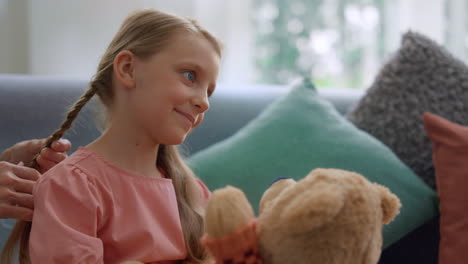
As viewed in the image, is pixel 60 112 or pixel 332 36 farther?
pixel 332 36

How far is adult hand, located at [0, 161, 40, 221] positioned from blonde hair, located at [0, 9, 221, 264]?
0.16 feet

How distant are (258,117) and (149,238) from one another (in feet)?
2.19

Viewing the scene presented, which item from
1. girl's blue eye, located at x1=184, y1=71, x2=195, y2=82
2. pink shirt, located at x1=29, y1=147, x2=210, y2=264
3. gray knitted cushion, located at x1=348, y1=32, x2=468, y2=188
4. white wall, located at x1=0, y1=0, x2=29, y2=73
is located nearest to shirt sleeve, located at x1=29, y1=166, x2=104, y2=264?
pink shirt, located at x1=29, y1=147, x2=210, y2=264

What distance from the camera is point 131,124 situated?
782 mm

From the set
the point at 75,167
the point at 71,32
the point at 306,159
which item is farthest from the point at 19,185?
the point at 71,32

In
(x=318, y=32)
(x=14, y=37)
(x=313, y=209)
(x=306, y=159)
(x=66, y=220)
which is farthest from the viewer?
(x=318, y=32)

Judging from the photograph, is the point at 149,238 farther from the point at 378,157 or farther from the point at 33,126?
the point at 378,157

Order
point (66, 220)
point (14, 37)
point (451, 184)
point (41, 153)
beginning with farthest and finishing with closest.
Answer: point (14, 37) < point (451, 184) < point (41, 153) < point (66, 220)

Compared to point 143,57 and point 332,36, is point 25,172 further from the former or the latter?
point 332,36

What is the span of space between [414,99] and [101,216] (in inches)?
38.8

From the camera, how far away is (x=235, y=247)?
0.56 m

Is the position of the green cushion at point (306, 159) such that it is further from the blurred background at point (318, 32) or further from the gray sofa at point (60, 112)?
the blurred background at point (318, 32)

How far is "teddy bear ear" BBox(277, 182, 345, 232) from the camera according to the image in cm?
53

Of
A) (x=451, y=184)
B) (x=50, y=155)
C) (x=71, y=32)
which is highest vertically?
(x=71, y=32)
